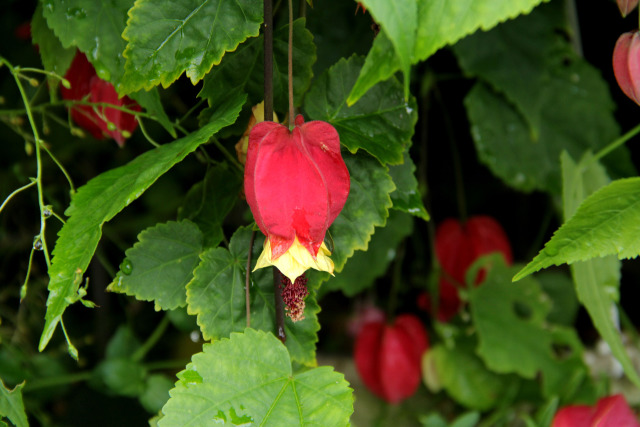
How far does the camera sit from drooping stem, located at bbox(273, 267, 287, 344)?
0.47 m

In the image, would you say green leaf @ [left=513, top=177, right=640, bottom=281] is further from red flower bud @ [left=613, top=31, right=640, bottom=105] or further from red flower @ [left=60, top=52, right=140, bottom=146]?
red flower @ [left=60, top=52, right=140, bottom=146]

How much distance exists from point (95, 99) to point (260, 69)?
18 centimetres

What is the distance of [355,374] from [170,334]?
32 cm

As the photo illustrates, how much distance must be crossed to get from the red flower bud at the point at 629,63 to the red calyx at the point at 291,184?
0.74ft

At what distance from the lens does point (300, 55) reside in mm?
500

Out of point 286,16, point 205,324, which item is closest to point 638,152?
point 286,16

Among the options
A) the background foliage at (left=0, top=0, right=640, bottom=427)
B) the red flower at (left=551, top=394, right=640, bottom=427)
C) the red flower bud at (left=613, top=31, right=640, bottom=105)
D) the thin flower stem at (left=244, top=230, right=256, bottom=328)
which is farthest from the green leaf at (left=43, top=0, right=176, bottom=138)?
the red flower at (left=551, top=394, right=640, bottom=427)

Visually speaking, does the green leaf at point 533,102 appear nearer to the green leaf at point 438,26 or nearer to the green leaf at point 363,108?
the green leaf at point 363,108

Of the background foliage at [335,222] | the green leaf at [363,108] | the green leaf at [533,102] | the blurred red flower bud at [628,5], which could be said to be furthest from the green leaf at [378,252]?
the blurred red flower bud at [628,5]

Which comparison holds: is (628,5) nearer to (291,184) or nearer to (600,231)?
(600,231)

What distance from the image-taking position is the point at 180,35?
0.44 meters

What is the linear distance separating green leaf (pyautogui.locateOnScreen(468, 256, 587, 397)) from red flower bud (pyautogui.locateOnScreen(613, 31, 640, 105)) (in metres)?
0.42

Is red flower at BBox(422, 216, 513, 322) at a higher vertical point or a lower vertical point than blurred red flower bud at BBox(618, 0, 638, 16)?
lower

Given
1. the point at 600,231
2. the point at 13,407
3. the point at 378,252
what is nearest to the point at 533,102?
the point at 378,252
